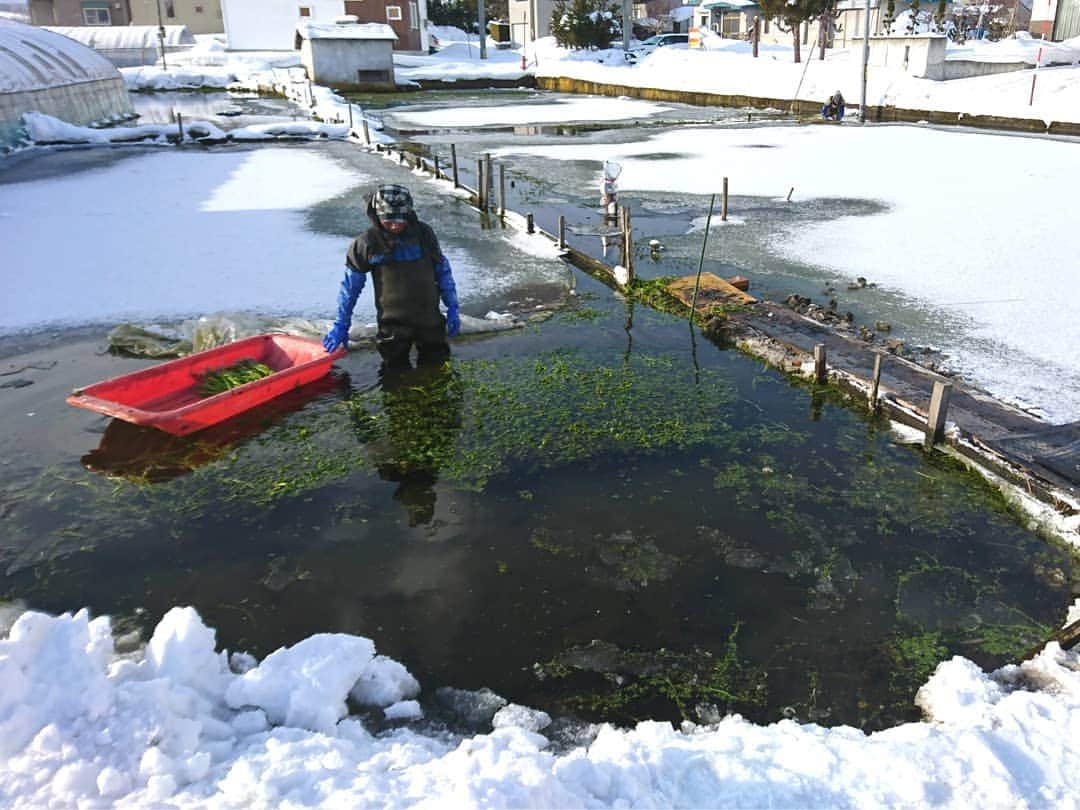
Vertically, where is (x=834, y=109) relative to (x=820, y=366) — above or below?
above

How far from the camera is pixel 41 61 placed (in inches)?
1017

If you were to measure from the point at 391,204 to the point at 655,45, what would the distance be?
5233 cm

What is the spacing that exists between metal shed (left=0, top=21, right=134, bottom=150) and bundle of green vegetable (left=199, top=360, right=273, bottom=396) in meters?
20.1

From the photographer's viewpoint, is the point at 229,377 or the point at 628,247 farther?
the point at 628,247

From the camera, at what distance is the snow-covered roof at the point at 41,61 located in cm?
2359

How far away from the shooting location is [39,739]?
124 inches

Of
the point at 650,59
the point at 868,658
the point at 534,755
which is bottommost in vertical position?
the point at 868,658

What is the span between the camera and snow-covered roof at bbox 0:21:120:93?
23.6 meters

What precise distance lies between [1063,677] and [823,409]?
353 centimetres

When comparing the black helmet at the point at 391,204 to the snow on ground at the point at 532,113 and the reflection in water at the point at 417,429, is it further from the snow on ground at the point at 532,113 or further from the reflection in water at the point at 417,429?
the snow on ground at the point at 532,113

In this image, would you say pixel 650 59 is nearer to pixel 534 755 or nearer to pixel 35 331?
pixel 35 331

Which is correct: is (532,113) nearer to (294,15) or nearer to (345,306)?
(345,306)

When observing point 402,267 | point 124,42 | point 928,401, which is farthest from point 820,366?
point 124,42

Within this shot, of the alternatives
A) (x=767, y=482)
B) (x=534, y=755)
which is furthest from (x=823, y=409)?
(x=534, y=755)
